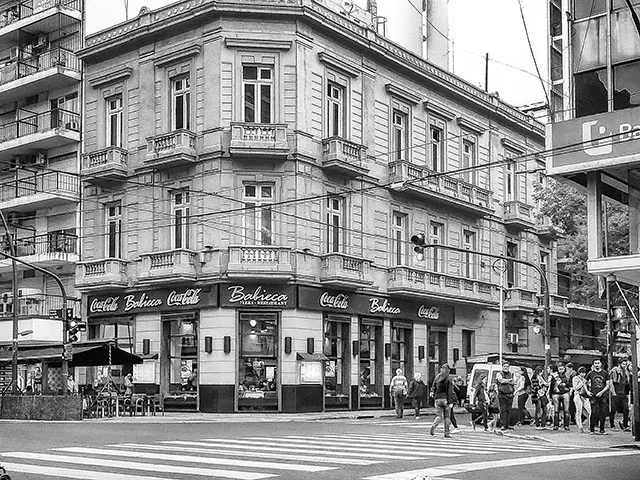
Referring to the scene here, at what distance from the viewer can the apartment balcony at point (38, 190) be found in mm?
42906

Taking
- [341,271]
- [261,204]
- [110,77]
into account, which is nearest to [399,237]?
[341,271]

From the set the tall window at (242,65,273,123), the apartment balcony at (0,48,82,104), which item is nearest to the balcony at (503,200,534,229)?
the tall window at (242,65,273,123)

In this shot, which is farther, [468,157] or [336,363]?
[468,157]

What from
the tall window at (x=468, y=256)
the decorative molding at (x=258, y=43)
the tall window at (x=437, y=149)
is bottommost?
the tall window at (x=468, y=256)

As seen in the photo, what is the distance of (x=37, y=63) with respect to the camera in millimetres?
45969

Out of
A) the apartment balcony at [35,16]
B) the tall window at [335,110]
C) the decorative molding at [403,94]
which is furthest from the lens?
the apartment balcony at [35,16]

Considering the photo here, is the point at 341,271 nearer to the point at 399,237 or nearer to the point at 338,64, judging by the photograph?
the point at 399,237

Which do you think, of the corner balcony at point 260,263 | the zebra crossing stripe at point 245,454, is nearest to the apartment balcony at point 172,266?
the corner balcony at point 260,263

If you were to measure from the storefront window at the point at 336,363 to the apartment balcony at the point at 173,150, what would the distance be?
325 inches

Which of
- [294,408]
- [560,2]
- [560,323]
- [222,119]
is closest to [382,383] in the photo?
[294,408]

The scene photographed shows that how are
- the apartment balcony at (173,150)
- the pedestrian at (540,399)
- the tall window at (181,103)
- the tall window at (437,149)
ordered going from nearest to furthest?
1. the pedestrian at (540,399)
2. the apartment balcony at (173,150)
3. the tall window at (181,103)
4. the tall window at (437,149)

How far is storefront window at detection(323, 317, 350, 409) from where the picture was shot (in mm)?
38969

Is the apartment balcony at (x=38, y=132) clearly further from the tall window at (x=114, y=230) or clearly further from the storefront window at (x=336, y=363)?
the storefront window at (x=336, y=363)

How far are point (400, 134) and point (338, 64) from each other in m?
5.60
